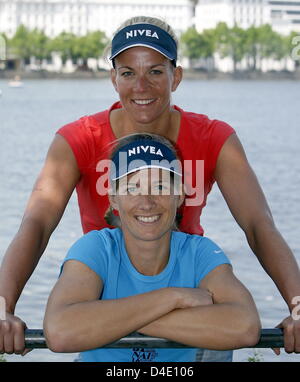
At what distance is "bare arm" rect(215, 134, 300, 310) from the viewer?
3.43m

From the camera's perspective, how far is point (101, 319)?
288 cm

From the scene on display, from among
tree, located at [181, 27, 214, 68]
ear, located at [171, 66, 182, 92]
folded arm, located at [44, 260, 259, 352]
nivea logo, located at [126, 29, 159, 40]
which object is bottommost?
tree, located at [181, 27, 214, 68]

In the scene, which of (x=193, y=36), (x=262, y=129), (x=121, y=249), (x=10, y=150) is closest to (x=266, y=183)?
(x=10, y=150)

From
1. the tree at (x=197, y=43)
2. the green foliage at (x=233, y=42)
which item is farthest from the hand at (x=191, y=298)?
the green foliage at (x=233, y=42)

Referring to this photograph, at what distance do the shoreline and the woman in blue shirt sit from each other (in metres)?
110

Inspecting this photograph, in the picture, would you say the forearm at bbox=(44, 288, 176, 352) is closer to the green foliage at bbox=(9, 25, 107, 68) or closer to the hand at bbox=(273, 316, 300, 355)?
the hand at bbox=(273, 316, 300, 355)

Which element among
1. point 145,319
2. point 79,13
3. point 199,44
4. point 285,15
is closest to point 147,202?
point 145,319

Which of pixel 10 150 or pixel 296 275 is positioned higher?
pixel 296 275

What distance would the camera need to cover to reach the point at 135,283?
3123 mm

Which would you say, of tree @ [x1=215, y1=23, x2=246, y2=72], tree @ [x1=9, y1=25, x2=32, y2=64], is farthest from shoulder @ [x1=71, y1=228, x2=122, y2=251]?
tree @ [x1=215, y1=23, x2=246, y2=72]

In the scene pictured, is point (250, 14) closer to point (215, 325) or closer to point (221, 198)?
point (221, 198)

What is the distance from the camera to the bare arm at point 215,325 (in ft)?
9.47
